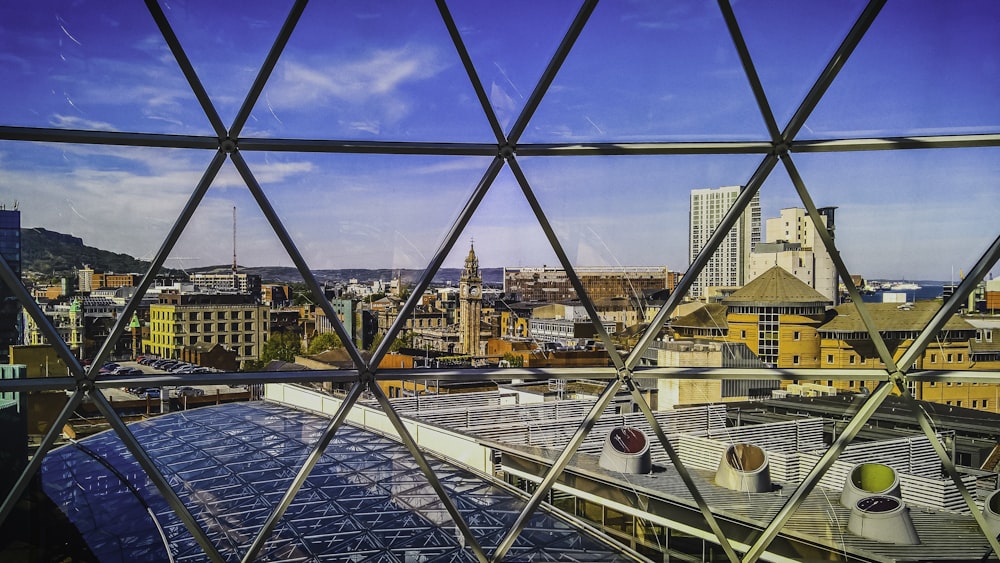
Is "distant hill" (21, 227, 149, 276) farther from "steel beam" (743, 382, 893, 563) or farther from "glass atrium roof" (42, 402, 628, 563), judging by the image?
"steel beam" (743, 382, 893, 563)

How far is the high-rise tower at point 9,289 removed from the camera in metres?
5.23

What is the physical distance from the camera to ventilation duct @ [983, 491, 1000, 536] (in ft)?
19.8

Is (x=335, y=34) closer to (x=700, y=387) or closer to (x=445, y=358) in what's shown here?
(x=445, y=358)

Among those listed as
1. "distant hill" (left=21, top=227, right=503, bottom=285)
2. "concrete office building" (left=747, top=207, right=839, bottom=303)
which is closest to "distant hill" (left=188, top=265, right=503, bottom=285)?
"distant hill" (left=21, top=227, right=503, bottom=285)

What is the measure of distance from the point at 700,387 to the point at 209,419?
409cm

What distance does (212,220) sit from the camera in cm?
546

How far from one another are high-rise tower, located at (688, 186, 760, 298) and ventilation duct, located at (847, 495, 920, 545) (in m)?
2.10

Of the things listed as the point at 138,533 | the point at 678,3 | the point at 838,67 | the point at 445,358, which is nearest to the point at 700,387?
the point at 445,358

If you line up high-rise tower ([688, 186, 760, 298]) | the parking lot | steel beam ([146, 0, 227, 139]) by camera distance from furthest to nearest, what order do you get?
high-rise tower ([688, 186, 760, 298])
the parking lot
steel beam ([146, 0, 227, 139])

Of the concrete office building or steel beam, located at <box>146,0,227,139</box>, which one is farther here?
the concrete office building

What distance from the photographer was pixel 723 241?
5961 mm

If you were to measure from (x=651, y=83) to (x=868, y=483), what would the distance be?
3.81 metres

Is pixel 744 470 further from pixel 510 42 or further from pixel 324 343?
pixel 510 42

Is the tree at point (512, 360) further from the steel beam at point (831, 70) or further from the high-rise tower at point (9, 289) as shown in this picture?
the high-rise tower at point (9, 289)
